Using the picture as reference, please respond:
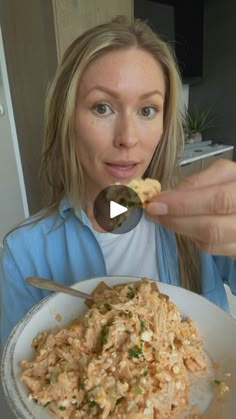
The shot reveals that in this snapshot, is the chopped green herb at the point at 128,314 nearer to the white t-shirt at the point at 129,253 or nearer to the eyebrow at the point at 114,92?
the white t-shirt at the point at 129,253

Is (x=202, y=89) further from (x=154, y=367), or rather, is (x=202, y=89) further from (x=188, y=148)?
(x=154, y=367)

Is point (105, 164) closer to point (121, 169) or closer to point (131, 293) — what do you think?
point (121, 169)

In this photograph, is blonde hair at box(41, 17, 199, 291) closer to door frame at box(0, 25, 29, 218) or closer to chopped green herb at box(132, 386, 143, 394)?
chopped green herb at box(132, 386, 143, 394)

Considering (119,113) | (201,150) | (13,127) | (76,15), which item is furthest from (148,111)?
(201,150)

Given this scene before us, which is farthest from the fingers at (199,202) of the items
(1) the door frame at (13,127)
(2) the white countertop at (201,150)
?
(2) the white countertop at (201,150)

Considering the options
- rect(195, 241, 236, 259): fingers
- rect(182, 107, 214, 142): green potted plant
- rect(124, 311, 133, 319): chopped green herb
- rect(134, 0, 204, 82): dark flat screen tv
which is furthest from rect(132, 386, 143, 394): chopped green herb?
rect(182, 107, 214, 142): green potted plant

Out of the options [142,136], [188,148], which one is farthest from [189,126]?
[142,136]
